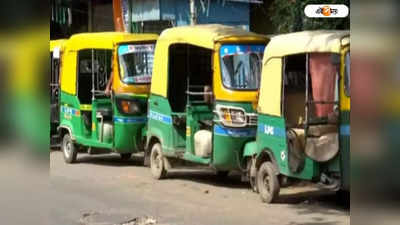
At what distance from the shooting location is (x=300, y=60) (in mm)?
8711

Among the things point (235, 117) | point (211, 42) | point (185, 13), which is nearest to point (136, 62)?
point (211, 42)

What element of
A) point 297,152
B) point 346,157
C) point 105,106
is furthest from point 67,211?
point 105,106

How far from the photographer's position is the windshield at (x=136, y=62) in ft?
39.5

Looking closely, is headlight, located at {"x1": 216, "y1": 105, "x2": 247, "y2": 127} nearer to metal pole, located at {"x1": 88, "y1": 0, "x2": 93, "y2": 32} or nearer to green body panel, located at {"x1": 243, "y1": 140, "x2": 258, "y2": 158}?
green body panel, located at {"x1": 243, "y1": 140, "x2": 258, "y2": 158}

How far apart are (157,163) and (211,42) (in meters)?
2.50

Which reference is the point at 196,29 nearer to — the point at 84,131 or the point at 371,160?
the point at 84,131

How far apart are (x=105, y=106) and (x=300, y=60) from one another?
5015mm

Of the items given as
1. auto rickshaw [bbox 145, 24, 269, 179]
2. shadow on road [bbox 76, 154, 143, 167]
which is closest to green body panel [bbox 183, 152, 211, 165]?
auto rickshaw [bbox 145, 24, 269, 179]

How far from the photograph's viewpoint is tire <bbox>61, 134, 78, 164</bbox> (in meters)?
13.1

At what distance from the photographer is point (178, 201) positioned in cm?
914

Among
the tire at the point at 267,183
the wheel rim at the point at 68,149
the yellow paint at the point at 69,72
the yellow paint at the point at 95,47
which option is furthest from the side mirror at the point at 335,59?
the wheel rim at the point at 68,149

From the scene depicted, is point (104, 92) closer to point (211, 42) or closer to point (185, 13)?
point (211, 42)

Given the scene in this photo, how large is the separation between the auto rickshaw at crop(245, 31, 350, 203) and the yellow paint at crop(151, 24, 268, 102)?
0.71 m

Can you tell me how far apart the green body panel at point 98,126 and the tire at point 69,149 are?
0.67 feet
